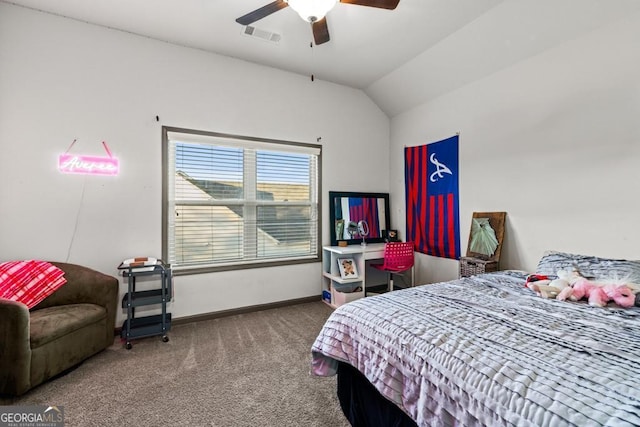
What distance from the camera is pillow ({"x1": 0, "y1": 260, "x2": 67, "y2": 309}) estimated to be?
2262mm

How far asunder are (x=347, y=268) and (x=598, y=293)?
2.39 m

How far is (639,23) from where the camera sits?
2109 millimetres

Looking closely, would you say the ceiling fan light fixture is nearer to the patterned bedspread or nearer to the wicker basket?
the patterned bedspread

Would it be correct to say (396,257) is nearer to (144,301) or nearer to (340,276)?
(340,276)

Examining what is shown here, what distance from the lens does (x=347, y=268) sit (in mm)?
3707

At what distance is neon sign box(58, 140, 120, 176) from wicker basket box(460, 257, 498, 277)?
149 inches

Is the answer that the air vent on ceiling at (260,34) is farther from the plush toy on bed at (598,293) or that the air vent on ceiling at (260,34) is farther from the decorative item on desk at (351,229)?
the plush toy on bed at (598,293)

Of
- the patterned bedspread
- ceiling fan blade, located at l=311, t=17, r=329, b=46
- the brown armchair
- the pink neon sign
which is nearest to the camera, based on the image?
the patterned bedspread

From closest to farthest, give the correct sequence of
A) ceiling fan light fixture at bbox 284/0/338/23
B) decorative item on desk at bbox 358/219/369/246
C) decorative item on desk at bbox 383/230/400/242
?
ceiling fan light fixture at bbox 284/0/338/23, decorative item on desk at bbox 358/219/369/246, decorative item on desk at bbox 383/230/400/242

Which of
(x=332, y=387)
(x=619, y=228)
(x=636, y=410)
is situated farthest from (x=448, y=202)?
(x=636, y=410)

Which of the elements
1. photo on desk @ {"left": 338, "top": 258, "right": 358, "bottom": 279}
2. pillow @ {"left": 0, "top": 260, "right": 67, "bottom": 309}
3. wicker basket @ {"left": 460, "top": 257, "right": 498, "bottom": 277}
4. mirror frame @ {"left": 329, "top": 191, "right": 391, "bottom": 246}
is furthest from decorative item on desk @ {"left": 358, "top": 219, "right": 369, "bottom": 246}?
pillow @ {"left": 0, "top": 260, "right": 67, "bottom": 309}

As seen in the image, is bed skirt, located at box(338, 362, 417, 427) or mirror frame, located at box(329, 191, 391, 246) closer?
bed skirt, located at box(338, 362, 417, 427)

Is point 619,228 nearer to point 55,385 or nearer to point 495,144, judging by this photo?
point 495,144

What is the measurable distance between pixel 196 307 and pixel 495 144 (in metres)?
3.78
